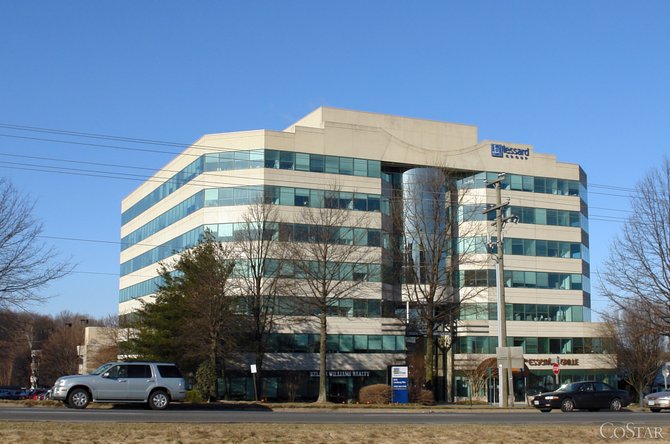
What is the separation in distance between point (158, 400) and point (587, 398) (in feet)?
64.8

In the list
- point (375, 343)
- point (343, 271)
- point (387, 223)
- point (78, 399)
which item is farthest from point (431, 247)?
point (78, 399)

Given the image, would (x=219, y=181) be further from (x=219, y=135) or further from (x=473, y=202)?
(x=473, y=202)

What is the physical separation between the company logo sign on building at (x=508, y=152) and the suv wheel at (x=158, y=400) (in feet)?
161

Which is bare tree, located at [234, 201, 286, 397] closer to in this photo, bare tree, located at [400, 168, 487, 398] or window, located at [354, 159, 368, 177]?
bare tree, located at [400, 168, 487, 398]

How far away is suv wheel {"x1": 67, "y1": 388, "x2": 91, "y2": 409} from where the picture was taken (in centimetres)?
2714

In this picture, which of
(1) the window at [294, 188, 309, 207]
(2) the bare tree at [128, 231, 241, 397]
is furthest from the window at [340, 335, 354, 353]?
(2) the bare tree at [128, 231, 241, 397]

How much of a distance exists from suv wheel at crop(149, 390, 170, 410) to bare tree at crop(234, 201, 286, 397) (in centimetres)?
2353

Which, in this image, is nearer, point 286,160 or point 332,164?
point 286,160

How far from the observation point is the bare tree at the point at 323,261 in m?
48.8

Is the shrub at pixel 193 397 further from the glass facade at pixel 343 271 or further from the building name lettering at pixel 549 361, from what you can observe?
the building name lettering at pixel 549 361

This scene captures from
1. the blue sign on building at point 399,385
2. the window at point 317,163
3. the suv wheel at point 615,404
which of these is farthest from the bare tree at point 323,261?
the suv wheel at point 615,404

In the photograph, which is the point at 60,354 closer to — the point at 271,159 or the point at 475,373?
the point at 271,159

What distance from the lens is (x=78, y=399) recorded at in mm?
27234

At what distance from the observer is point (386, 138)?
2638 inches
